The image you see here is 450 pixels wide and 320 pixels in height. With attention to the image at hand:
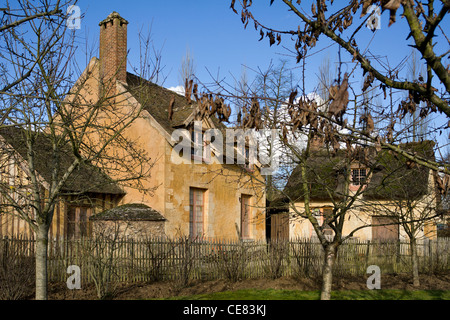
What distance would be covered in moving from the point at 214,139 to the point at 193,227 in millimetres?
4152

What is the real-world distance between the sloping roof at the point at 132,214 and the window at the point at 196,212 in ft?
6.67

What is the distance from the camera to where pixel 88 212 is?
15875 mm

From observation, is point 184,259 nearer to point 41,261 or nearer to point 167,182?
point 167,182

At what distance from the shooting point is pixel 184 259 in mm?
11609

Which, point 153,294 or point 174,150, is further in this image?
point 174,150

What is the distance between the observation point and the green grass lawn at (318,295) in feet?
32.4

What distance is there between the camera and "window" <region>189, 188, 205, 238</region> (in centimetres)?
1694

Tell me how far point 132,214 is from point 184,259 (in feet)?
11.3

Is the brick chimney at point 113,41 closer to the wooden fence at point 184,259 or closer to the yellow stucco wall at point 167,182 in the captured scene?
the yellow stucco wall at point 167,182

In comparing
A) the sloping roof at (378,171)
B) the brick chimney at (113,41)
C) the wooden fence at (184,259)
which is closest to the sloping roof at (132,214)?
the wooden fence at (184,259)

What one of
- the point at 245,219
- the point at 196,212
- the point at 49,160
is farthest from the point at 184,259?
the point at 245,219

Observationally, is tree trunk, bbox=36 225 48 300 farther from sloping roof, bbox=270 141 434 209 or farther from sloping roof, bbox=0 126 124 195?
sloping roof, bbox=270 141 434 209
